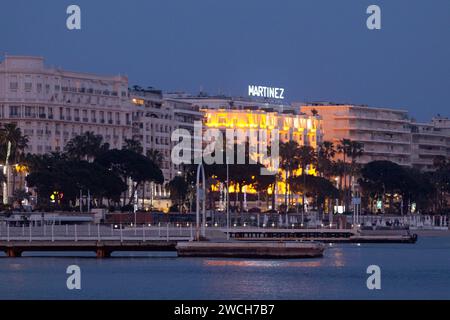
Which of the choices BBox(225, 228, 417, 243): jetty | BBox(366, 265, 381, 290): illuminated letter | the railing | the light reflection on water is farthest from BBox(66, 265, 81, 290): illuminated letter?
BBox(225, 228, 417, 243): jetty

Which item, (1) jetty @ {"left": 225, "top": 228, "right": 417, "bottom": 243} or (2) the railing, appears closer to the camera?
(2) the railing

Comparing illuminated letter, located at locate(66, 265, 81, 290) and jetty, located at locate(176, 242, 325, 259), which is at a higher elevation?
jetty, located at locate(176, 242, 325, 259)

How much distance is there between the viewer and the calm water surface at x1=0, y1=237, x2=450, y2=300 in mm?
100312

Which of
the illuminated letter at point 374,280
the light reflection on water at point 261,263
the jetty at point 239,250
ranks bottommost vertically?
the illuminated letter at point 374,280

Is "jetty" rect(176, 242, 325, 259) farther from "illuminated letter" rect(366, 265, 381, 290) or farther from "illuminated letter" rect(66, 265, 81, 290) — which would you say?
"illuminated letter" rect(66, 265, 81, 290)

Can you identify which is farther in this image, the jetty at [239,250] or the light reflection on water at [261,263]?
the jetty at [239,250]

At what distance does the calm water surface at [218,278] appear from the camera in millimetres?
100312

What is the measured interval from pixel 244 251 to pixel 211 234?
33.7m

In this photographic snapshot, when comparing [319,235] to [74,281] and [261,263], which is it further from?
[74,281]

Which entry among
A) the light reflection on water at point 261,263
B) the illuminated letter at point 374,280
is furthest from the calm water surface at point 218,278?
the illuminated letter at point 374,280

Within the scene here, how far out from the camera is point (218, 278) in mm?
111000

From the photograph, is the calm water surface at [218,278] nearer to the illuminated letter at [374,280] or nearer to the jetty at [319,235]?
the illuminated letter at [374,280]

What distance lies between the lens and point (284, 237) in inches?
6580
